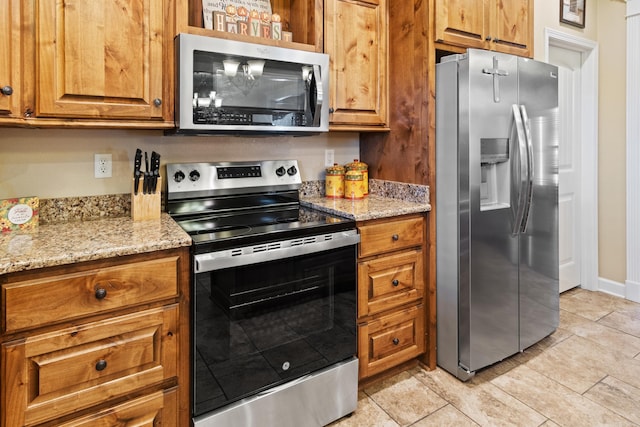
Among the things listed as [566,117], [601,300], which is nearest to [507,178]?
[566,117]

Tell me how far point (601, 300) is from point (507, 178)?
1.92 m

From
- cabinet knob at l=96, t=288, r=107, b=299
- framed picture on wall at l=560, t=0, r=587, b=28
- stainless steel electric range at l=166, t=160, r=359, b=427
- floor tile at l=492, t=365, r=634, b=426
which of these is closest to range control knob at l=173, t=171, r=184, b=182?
stainless steel electric range at l=166, t=160, r=359, b=427

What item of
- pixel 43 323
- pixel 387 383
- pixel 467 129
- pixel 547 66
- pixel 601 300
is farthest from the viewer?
pixel 601 300

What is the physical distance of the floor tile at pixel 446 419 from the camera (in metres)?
1.85

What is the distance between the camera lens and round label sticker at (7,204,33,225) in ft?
5.25

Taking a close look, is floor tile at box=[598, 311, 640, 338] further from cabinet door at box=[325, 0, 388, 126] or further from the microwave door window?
the microwave door window

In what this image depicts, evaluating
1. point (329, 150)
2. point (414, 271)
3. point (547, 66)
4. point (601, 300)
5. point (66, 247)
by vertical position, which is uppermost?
point (547, 66)

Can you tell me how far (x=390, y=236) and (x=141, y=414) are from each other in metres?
1.31

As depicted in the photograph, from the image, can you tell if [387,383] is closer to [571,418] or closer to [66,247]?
[571,418]

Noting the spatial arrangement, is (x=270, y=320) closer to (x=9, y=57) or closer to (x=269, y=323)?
(x=269, y=323)

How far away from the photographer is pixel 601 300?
331 cm

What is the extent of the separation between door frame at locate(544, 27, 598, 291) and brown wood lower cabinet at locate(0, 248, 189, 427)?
3.42 m

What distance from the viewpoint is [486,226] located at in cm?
214

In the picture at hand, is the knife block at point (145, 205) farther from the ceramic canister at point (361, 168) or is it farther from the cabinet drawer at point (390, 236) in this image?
the ceramic canister at point (361, 168)
